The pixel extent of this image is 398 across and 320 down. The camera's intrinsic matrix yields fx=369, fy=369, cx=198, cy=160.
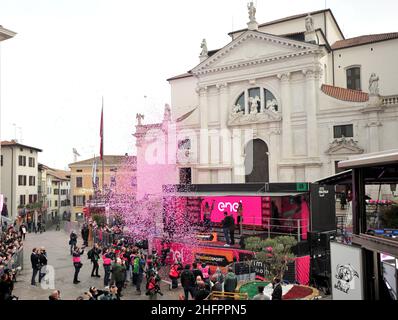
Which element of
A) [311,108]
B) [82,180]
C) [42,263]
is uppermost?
[311,108]

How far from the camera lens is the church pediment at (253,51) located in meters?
33.0

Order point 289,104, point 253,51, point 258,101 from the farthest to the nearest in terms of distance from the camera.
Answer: point 258,101 < point 253,51 < point 289,104

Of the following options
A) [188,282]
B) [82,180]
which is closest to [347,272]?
[188,282]

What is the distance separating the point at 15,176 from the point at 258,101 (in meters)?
32.1

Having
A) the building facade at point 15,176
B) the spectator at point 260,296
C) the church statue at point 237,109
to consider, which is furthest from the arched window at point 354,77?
the building facade at point 15,176

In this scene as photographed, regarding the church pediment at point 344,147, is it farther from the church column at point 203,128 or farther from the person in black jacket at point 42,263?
the person in black jacket at point 42,263

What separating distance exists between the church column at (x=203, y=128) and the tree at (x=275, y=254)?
71.2ft

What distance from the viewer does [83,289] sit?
14.4 metres

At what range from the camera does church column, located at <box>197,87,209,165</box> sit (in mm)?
37344

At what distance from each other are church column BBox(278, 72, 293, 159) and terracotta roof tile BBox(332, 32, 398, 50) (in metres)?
9.84

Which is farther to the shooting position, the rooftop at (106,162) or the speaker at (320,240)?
the rooftop at (106,162)

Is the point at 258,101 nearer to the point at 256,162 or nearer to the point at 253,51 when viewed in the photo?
the point at 253,51

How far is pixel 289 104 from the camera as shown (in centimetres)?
3375
